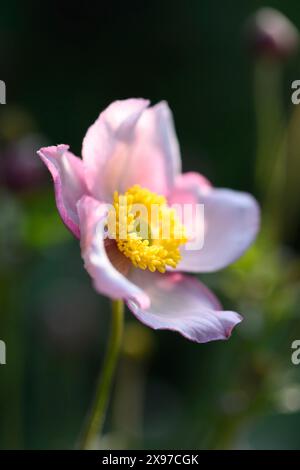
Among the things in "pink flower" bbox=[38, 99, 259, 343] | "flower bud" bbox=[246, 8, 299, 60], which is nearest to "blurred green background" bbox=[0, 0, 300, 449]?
"flower bud" bbox=[246, 8, 299, 60]

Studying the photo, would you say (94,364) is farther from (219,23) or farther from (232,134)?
(219,23)

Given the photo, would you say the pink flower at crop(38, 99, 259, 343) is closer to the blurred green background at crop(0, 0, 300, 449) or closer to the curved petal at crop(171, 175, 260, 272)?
the curved petal at crop(171, 175, 260, 272)

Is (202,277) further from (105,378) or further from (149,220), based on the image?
(105,378)

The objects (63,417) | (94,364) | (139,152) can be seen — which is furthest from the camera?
(94,364)

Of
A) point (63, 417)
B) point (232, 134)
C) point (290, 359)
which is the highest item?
point (232, 134)

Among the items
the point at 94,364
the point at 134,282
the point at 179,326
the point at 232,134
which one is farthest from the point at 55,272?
the point at 179,326
